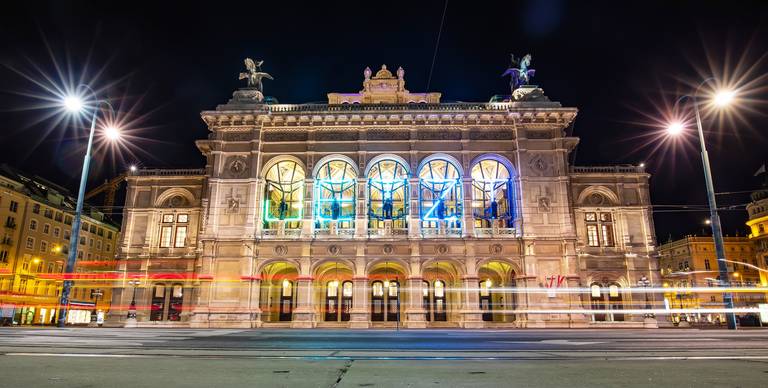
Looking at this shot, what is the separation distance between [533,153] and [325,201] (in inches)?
627

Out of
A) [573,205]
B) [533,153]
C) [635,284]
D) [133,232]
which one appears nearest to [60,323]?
[133,232]

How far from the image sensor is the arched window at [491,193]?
1401 inches

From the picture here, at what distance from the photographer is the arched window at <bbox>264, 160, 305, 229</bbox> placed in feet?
117

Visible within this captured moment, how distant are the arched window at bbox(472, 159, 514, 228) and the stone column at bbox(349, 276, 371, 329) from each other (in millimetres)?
9718

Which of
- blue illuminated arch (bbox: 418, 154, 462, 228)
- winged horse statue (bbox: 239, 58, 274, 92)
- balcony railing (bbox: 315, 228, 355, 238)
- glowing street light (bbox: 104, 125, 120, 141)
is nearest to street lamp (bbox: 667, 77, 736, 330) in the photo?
blue illuminated arch (bbox: 418, 154, 462, 228)

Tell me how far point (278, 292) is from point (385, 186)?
12.0m

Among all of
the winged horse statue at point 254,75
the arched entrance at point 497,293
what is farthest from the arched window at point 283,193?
the arched entrance at point 497,293

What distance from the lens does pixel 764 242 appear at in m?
73.3

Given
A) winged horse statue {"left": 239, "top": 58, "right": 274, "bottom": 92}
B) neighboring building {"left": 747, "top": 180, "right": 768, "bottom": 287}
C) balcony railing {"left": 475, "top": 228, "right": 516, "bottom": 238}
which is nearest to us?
balcony railing {"left": 475, "top": 228, "right": 516, "bottom": 238}

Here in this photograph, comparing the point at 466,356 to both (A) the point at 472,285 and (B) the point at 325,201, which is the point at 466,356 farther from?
(B) the point at 325,201

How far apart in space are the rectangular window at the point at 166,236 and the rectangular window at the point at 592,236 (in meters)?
33.4

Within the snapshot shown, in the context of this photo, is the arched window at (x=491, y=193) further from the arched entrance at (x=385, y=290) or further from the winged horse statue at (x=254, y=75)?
the winged horse statue at (x=254, y=75)

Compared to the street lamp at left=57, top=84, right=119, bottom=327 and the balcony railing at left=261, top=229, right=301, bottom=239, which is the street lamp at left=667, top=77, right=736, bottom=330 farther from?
the street lamp at left=57, top=84, right=119, bottom=327

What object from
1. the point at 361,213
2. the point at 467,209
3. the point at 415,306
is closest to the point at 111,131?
the point at 361,213
